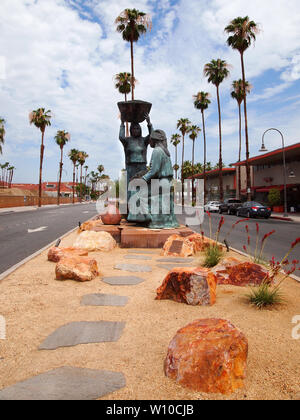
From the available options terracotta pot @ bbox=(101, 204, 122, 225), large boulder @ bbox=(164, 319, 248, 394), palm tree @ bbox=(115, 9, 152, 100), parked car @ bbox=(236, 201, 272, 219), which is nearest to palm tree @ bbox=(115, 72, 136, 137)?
palm tree @ bbox=(115, 9, 152, 100)

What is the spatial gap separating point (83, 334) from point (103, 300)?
1.05m

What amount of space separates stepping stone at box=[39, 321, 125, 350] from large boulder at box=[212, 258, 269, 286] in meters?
2.24

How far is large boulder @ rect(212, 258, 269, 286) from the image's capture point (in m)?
4.79

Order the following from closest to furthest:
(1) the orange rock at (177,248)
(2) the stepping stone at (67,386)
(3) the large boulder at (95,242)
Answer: (2) the stepping stone at (67,386), (1) the orange rock at (177,248), (3) the large boulder at (95,242)

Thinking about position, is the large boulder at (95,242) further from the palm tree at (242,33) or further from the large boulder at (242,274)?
the palm tree at (242,33)

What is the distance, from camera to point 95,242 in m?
8.16

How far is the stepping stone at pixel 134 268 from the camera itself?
586 cm

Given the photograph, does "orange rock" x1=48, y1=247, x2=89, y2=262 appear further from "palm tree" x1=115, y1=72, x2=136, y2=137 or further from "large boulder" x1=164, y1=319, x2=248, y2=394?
"palm tree" x1=115, y1=72, x2=136, y2=137

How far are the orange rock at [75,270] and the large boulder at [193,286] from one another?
1.70 meters

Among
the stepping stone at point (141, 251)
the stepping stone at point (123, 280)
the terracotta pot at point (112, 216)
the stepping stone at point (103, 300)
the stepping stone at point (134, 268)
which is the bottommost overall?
the stepping stone at point (103, 300)

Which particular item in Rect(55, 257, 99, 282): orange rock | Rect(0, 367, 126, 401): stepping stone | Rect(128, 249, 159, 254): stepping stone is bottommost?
Rect(0, 367, 126, 401): stepping stone

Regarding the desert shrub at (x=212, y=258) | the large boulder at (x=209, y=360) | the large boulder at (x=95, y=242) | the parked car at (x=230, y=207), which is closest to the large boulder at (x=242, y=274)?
the desert shrub at (x=212, y=258)

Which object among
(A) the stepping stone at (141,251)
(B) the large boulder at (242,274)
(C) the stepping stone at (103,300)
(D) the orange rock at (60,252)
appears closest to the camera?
(C) the stepping stone at (103,300)

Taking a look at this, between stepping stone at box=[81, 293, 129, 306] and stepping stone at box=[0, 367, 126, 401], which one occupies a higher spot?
stepping stone at box=[81, 293, 129, 306]
